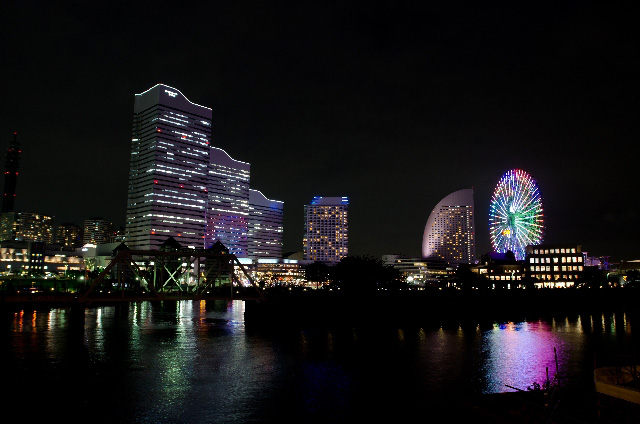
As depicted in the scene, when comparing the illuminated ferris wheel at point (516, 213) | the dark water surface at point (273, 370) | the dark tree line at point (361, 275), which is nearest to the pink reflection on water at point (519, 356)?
the dark water surface at point (273, 370)

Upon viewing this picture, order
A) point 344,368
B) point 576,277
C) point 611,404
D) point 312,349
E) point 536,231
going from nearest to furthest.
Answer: point 611,404 → point 344,368 → point 312,349 → point 536,231 → point 576,277

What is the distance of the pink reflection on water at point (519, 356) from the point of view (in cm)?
3878

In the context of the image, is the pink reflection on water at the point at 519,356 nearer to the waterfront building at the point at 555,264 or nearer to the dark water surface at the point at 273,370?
the dark water surface at the point at 273,370

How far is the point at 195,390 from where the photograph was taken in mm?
35594

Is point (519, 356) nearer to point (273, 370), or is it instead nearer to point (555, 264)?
point (273, 370)

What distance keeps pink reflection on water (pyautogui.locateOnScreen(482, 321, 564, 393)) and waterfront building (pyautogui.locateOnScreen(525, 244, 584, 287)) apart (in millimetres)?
107594

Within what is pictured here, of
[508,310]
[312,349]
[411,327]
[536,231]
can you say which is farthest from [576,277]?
[312,349]

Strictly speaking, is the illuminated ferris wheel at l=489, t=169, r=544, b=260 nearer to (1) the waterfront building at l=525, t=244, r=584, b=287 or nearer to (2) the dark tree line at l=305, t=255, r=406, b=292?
(2) the dark tree line at l=305, t=255, r=406, b=292

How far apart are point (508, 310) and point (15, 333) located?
106m

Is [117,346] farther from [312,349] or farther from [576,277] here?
[576,277]

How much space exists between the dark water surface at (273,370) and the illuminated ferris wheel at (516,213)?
6167 cm

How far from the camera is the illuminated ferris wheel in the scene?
13500 centimetres

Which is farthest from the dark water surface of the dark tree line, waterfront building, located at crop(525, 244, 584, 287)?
waterfront building, located at crop(525, 244, 584, 287)

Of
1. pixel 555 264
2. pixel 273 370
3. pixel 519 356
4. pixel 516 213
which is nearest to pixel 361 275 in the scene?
pixel 516 213
